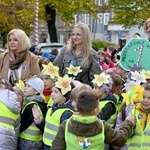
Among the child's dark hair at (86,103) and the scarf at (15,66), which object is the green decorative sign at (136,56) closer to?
the scarf at (15,66)

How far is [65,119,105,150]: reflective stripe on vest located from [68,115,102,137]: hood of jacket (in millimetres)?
43

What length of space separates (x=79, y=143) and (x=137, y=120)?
2.53 feet

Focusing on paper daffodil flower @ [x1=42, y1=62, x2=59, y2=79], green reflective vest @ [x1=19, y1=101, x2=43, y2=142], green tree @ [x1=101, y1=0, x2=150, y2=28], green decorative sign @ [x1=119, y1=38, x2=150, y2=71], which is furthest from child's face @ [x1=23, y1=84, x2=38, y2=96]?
green tree @ [x1=101, y1=0, x2=150, y2=28]

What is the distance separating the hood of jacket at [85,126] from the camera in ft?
13.1

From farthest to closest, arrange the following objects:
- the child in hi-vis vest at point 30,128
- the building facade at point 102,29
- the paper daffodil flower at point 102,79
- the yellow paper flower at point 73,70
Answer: the building facade at point 102,29 → the yellow paper flower at point 73,70 → the child in hi-vis vest at point 30,128 → the paper daffodil flower at point 102,79

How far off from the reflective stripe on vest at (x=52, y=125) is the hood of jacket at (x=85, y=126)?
27.2 inches

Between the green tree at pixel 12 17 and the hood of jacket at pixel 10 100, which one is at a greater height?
the hood of jacket at pixel 10 100

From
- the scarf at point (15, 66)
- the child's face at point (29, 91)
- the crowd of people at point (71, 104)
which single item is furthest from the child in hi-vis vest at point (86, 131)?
the scarf at point (15, 66)

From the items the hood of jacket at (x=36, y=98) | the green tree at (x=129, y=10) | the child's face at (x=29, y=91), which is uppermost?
the child's face at (x=29, y=91)

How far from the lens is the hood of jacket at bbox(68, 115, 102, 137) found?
3.98 metres

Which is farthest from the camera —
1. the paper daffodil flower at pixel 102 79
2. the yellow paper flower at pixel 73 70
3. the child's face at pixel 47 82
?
the child's face at pixel 47 82

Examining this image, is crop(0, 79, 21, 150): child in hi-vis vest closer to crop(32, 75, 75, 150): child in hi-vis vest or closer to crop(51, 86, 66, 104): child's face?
crop(32, 75, 75, 150): child in hi-vis vest

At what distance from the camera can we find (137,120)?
14.8 ft

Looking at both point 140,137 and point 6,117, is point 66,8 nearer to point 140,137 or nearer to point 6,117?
Result: point 6,117
